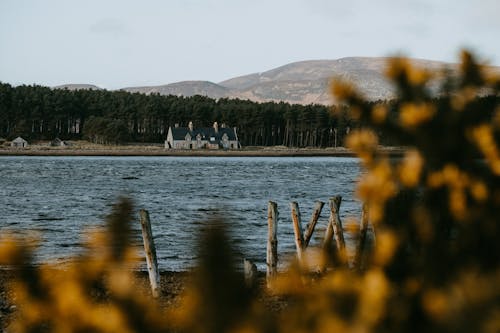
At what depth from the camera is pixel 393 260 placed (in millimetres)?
2809

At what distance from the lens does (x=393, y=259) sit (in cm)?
280

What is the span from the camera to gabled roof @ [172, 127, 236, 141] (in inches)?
7328

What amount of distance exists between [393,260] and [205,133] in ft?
611

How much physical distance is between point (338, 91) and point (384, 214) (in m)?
0.59

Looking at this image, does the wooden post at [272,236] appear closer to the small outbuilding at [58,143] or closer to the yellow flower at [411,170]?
the yellow flower at [411,170]

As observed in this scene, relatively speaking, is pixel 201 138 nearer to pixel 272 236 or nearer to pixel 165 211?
pixel 165 211

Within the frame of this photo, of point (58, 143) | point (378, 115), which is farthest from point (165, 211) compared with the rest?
point (58, 143)

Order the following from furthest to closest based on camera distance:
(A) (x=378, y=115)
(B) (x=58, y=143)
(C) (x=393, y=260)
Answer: (B) (x=58, y=143) → (A) (x=378, y=115) → (C) (x=393, y=260)

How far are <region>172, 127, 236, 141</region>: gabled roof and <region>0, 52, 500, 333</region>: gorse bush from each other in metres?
183

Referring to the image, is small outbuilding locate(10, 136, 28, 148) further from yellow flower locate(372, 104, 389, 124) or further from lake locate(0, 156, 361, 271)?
yellow flower locate(372, 104, 389, 124)

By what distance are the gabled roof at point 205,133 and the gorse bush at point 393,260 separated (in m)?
183

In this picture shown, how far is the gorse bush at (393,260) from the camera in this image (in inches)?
83.2

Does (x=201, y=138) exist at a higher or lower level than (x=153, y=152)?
higher

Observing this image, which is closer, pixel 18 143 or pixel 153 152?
pixel 18 143
